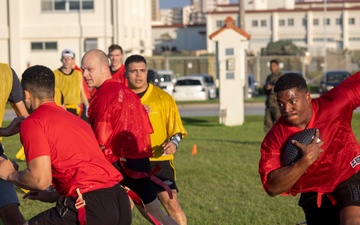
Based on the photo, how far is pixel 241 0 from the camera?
48.1m

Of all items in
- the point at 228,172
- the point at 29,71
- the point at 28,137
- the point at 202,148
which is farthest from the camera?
the point at 202,148

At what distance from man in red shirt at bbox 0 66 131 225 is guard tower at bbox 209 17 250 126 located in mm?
21023

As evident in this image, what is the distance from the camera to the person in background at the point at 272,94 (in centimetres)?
1998

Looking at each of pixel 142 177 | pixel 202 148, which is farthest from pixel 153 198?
pixel 202 148

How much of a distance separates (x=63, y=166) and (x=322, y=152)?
1.94m

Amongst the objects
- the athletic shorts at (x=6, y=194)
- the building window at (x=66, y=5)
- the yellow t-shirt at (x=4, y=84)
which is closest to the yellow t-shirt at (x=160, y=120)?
the yellow t-shirt at (x=4, y=84)

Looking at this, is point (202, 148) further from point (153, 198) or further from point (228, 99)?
point (153, 198)

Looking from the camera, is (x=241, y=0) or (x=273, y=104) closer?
(x=273, y=104)

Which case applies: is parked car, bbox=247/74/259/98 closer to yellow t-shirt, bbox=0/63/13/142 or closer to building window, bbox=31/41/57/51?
building window, bbox=31/41/57/51

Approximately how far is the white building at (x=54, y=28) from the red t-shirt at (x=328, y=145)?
4997 centimetres

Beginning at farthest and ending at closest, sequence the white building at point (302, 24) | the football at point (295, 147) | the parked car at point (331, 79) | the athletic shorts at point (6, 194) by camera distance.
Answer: the white building at point (302, 24) → the parked car at point (331, 79) → the athletic shorts at point (6, 194) → the football at point (295, 147)

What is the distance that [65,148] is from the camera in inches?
261

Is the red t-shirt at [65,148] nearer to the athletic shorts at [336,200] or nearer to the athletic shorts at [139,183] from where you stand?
the athletic shorts at [336,200]

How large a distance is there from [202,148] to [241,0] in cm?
2867
